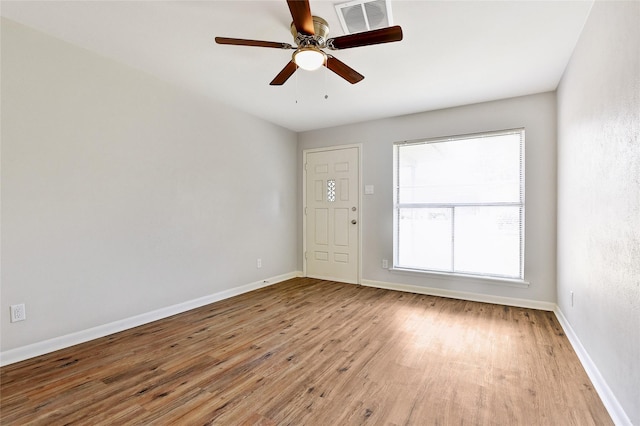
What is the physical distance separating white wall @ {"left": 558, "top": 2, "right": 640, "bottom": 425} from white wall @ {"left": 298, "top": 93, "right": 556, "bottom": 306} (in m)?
0.81

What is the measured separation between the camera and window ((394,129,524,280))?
11.7 feet

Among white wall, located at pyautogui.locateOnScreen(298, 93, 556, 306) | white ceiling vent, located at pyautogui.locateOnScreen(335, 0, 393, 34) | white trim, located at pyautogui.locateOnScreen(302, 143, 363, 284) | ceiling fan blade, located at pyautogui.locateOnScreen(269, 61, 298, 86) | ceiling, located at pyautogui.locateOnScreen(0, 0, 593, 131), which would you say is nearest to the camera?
white ceiling vent, located at pyautogui.locateOnScreen(335, 0, 393, 34)

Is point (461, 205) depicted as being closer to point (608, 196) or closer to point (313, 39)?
point (608, 196)

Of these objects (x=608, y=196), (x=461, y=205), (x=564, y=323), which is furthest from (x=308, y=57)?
(x=564, y=323)

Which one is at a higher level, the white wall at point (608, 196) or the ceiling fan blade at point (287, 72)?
the ceiling fan blade at point (287, 72)

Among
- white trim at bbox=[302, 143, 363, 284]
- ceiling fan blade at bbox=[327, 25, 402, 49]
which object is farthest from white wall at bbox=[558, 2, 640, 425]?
white trim at bbox=[302, 143, 363, 284]

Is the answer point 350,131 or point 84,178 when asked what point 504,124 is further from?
point 84,178

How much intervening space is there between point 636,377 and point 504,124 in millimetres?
2966

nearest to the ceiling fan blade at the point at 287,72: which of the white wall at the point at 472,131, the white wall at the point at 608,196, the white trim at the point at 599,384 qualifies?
the white wall at the point at 608,196

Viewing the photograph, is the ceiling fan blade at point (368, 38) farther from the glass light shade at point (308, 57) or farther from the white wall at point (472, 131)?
the white wall at point (472, 131)

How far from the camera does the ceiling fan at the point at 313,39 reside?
1733mm

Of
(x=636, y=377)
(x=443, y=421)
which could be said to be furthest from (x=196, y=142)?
(x=636, y=377)

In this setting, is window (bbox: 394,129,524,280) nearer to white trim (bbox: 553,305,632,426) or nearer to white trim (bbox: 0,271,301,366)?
white trim (bbox: 553,305,632,426)

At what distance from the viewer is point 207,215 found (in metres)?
3.62
